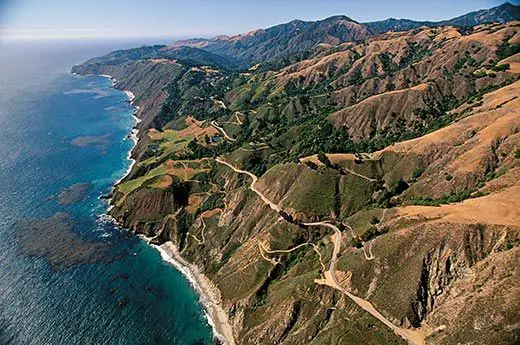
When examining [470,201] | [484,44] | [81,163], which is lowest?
[81,163]

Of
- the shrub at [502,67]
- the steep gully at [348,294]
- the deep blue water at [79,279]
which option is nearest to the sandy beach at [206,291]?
the deep blue water at [79,279]

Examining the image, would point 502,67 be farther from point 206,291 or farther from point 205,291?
point 205,291

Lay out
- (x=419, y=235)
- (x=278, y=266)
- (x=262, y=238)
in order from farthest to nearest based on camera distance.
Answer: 1. (x=262, y=238)
2. (x=278, y=266)
3. (x=419, y=235)

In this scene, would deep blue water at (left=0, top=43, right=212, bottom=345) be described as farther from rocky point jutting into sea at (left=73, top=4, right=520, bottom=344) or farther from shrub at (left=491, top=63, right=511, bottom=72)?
shrub at (left=491, top=63, right=511, bottom=72)

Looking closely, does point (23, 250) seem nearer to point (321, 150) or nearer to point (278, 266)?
point (278, 266)

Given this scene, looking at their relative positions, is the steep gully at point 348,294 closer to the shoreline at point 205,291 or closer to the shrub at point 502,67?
the shoreline at point 205,291

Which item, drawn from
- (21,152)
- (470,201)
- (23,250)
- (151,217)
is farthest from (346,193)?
(21,152)

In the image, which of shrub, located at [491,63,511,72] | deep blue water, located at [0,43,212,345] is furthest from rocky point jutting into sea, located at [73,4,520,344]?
deep blue water, located at [0,43,212,345]
